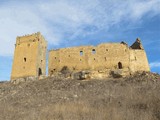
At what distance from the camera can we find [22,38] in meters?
29.2

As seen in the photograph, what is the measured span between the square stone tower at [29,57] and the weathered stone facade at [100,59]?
4.75 ft

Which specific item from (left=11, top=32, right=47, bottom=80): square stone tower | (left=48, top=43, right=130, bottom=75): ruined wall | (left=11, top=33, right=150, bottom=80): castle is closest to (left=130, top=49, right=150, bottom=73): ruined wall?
(left=11, top=33, right=150, bottom=80): castle

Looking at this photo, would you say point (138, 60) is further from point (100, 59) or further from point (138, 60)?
point (100, 59)

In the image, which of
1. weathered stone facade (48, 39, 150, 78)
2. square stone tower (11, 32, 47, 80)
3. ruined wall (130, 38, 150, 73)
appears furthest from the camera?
square stone tower (11, 32, 47, 80)

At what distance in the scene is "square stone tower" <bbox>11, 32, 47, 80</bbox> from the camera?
2748 centimetres

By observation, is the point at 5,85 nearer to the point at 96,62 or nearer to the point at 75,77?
the point at 75,77

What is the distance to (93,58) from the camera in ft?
87.7

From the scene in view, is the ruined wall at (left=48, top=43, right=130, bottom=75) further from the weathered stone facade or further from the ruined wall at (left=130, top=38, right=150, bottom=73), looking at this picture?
the ruined wall at (left=130, top=38, right=150, bottom=73)

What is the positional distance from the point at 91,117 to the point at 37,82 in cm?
1632

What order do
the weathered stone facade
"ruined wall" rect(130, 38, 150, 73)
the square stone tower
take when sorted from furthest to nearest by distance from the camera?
the square stone tower
"ruined wall" rect(130, 38, 150, 73)
the weathered stone facade

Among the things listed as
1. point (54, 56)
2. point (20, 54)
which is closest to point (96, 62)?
point (54, 56)

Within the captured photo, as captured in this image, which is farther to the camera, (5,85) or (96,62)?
(96,62)

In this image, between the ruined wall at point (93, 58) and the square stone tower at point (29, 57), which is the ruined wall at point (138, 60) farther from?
the square stone tower at point (29, 57)

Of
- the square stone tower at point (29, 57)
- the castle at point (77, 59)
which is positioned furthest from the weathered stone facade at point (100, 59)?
the square stone tower at point (29, 57)
